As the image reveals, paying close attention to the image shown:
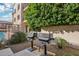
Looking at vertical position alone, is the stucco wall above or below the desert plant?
above

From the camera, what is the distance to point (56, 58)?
1.81m

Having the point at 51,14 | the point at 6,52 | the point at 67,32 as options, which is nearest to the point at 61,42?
the point at 67,32

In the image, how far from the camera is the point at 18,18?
5.92ft

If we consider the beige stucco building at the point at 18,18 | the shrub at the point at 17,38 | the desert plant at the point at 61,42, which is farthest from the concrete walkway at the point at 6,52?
the desert plant at the point at 61,42

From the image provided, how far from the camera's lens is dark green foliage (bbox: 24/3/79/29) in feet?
5.85

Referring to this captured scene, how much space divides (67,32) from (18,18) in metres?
0.53

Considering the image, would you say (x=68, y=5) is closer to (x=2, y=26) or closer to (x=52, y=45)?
(x=52, y=45)

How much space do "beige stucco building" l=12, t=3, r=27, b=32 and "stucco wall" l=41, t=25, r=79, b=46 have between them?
22 centimetres

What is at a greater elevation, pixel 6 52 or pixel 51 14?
pixel 51 14

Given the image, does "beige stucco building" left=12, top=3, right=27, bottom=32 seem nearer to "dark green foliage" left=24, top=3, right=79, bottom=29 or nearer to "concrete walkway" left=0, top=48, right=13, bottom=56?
"dark green foliage" left=24, top=3, right=79, bottom=29

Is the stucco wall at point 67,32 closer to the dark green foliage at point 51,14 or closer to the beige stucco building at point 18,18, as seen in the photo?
the dark green foliage at point 51,14

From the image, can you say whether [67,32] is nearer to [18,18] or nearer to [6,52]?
[18,18]

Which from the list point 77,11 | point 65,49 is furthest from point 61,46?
point 77,11

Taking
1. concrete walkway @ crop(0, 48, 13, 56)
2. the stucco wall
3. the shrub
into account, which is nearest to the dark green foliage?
the stucco wall
